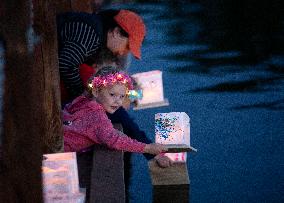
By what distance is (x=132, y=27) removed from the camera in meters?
4.19

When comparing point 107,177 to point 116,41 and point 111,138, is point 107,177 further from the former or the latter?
point 116,41

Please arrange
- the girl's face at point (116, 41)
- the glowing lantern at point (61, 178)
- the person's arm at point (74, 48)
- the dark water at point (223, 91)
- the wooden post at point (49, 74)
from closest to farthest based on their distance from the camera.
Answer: the wooden post at point (49, 74)
the glowing lantern at point (61, 178)
the person's arm at point (74, 48)
the girl's face at point (116, 41)
the dark water at point (223, 91)

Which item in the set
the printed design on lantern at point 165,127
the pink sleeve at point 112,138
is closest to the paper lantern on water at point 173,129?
the printed design on lantern at point 165,127

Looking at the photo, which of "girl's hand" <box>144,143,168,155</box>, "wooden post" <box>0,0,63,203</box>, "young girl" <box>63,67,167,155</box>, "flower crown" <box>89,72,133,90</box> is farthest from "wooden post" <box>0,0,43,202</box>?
"flower crown" <box>89,72,133,90</box>

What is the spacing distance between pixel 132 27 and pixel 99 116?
0.90m

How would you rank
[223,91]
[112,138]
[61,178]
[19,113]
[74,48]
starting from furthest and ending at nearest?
[223,91], [74,48], [112,138], [61,178], [19,113]

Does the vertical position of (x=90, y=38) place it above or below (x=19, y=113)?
above

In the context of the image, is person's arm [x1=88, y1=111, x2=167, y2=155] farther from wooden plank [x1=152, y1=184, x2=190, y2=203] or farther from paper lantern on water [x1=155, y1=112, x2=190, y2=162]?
wooden plank [x1=152, y1=184, x2=190, y2=203]

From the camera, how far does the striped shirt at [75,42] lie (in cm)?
395

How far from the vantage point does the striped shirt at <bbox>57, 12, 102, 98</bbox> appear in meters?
3.95

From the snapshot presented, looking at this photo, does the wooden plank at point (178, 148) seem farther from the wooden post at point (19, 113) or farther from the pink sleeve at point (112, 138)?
the wooden post at point (19, 113)

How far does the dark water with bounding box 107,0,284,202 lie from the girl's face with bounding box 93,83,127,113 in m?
1.05

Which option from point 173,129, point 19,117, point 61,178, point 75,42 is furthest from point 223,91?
point 19,117

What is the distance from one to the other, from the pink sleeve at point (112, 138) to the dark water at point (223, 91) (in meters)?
1.14
